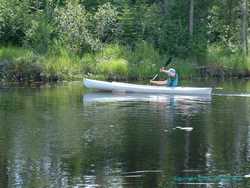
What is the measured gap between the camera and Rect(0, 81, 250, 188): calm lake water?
1599 centimetres

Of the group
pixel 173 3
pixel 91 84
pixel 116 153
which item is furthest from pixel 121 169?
pixel 173 3

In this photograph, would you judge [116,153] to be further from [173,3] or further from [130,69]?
[173,3]

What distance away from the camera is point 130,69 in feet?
144

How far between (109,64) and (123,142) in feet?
76.9

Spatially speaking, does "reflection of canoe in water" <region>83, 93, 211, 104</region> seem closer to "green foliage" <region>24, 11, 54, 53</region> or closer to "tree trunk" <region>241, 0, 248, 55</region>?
"green foliage" <region>24, 11, 54, 53</region>

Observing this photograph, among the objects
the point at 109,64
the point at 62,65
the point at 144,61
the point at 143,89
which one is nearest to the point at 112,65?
the point at 109,64

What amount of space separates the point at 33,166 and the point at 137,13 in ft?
109

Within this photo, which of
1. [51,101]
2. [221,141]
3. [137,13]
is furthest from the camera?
[137,13]

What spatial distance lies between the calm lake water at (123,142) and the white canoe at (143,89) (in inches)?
70.5

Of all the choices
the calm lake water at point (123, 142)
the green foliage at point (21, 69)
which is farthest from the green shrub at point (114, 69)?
the calm lake water at point (123, 142)

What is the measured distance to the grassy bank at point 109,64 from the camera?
137 ft

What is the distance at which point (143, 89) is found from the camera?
118 ft

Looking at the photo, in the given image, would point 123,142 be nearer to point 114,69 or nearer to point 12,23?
point 114,69

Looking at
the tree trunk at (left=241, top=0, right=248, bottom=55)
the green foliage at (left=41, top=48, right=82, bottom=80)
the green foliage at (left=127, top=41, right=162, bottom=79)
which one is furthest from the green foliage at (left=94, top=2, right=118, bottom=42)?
the tree trunk at (left=241, top=0, right=248, bottom=55)
